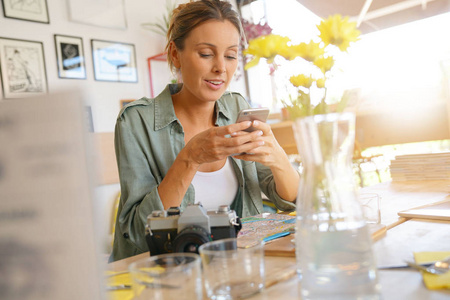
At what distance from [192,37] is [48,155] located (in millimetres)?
1074

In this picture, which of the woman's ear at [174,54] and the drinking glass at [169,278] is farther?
the woman's ear at [174,54]

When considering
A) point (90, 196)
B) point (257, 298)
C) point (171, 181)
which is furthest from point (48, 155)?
point (171, 181)

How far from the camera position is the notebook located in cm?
83

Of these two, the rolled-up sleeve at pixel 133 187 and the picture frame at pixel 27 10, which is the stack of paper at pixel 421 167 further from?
the picture frame at pixel 27 10

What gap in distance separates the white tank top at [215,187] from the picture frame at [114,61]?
2.37m

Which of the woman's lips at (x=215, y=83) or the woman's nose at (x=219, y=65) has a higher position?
the woman's nose at (x=219, y=65)

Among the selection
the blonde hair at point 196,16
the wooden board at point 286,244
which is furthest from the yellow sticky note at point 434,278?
the blonde hair at point 196,16

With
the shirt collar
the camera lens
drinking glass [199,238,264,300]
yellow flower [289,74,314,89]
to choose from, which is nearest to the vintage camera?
the camera lens

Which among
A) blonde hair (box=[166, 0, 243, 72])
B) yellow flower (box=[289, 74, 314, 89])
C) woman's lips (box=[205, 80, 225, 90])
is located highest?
blonde hair (box=[166, 0, 243, 72])

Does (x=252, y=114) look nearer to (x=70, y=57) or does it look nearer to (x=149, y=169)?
(x=149, y=169)

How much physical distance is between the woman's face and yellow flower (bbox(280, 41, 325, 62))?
77cm

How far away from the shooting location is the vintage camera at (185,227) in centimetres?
63

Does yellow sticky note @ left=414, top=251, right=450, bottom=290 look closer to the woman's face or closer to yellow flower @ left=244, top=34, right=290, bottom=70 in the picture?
yellow flower @ left=244, top=34, right=290, bottom=70

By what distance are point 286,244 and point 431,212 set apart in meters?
0.36
